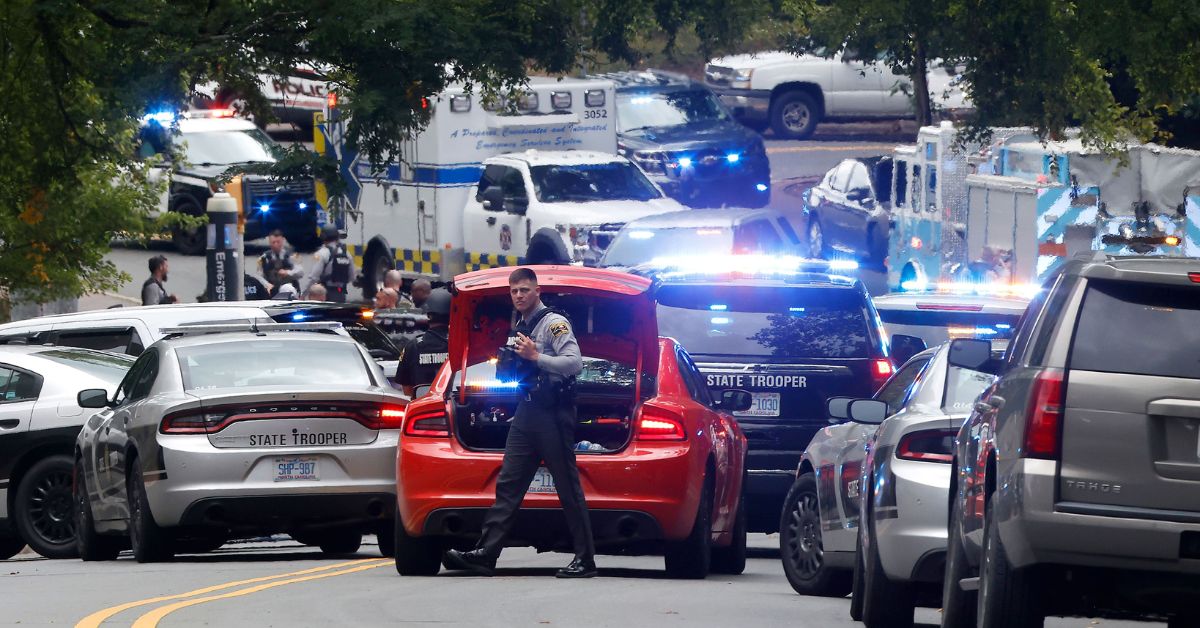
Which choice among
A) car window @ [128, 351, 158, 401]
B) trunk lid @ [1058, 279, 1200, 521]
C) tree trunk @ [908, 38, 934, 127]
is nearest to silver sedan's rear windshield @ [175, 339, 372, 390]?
car window @ [128, 351, 158, 401]

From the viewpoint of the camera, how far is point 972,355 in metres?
8.41

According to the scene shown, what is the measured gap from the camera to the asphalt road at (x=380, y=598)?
973cm

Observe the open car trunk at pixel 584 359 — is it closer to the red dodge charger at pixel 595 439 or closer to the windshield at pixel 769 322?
the red dodge charger at pixel 595 439

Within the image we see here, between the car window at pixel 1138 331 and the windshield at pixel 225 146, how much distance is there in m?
28.8

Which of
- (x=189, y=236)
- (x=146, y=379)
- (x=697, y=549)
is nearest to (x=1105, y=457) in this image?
(x=697, y=549)

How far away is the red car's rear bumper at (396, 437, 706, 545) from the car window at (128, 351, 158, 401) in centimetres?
231

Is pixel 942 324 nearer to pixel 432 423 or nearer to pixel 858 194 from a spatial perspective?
pixel 432 423

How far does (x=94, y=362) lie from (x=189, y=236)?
20.3 m

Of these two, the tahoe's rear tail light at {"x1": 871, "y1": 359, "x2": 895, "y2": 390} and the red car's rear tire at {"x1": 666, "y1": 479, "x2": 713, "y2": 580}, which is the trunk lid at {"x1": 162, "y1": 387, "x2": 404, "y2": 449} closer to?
the red car's rear tire at {"x1": 666, "y1": 479, "x2": 713, "y2": 580}

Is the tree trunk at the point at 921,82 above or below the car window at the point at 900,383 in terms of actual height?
above

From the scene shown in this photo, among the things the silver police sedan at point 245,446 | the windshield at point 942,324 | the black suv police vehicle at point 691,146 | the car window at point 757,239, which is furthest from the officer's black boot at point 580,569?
the black suv police vehicle at point 691,146

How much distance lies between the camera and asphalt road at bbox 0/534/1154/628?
973 cm

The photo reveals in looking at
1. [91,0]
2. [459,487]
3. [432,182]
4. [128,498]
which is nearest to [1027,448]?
[459,487]

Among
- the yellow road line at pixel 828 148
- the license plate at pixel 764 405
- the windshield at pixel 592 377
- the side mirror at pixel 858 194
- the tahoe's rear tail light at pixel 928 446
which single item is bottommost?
the license plate at pixel 764 405
